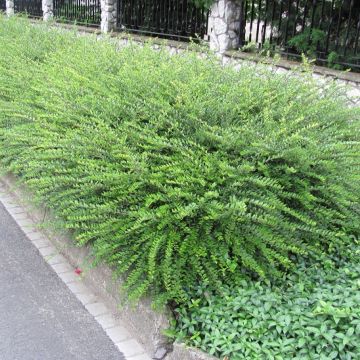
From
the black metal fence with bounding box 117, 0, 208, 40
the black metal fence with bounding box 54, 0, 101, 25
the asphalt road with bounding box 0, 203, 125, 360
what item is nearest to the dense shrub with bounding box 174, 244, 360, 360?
the asphalt road with bounding box 0, 203, 125, 360

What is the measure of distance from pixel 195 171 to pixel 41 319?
158 cm

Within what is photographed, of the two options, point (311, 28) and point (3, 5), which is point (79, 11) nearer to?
point (3, 5)

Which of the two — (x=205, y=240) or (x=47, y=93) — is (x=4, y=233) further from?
(x=205, y=240)

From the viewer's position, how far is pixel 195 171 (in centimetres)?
386

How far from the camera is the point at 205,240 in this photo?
368cm

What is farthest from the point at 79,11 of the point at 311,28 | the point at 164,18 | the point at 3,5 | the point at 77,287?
the point at 77,287

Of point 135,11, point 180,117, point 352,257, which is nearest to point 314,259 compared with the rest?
point 352,257

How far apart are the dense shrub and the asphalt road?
2.16 ft

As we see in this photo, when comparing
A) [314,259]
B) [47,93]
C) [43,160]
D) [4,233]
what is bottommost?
[4,233]

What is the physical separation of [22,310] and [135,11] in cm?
883

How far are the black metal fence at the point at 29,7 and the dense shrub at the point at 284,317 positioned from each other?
1415 cm

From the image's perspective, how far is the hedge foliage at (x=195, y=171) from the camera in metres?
3.65

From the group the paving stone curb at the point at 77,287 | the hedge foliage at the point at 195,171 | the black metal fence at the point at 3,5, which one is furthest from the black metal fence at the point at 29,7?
the hedge foliage at the point at 195,171

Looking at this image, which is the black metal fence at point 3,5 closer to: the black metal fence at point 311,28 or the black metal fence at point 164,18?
the black metal fence at point 164,18
